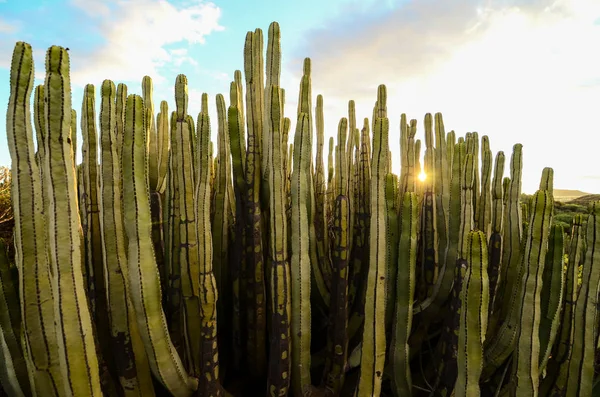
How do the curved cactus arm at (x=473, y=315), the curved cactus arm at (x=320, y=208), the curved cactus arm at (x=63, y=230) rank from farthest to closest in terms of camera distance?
the curved cactus arm at (x=320, y=208)
the curved cactus arm at (x=473, y=315)
the curved cactus arm at (x=63, y=230)

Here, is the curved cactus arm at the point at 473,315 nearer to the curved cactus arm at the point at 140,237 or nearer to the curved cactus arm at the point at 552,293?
the curved cactus arm at the point at 552,293

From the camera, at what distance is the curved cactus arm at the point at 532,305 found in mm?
1732

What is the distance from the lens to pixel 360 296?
2623 mm

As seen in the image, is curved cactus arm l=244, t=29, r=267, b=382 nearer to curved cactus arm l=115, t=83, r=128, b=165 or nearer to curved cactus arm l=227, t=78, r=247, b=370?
curved cactus arm l=227, t=78, r=247, b=370

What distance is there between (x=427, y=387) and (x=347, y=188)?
4.77 feet

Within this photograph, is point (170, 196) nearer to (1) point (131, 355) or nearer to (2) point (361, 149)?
(1) point (131, 355)

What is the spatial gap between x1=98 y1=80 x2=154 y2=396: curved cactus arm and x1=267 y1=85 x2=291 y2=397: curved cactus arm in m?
0.60

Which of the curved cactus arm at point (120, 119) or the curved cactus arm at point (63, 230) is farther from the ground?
the curved cactus arm at point (120, 119)

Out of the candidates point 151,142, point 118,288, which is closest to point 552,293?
point 118,288

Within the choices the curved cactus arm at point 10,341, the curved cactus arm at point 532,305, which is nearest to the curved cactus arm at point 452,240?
the curved cactus arm at point 532,305

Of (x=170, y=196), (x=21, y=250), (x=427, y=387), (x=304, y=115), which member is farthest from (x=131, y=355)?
(x=427, y=387)

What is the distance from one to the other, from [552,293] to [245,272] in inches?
67.1

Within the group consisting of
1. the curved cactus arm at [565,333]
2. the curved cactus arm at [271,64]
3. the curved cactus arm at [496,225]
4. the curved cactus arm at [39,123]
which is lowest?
the curved cactus arm at [565,333]

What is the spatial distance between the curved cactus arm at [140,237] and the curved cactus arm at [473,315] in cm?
129
